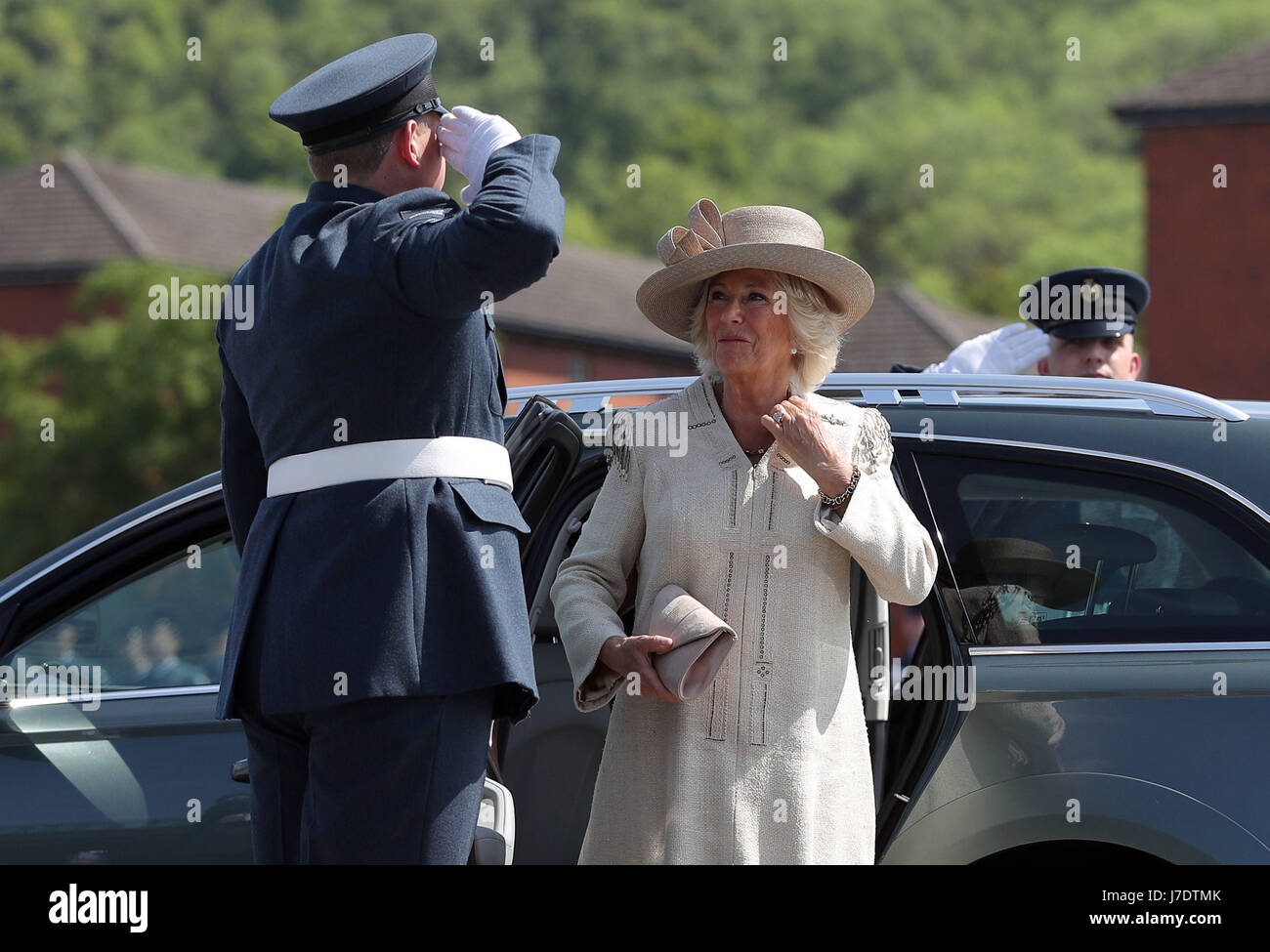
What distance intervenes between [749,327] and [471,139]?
29.2 inches

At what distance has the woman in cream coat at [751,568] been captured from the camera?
317cm

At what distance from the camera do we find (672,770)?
10.6 ft

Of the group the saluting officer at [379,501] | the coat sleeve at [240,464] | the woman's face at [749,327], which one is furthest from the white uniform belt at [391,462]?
the woman's face at [749,327]

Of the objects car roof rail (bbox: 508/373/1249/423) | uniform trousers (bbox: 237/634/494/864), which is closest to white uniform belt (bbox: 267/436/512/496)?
uniform trousers (bbox: 237/634/494/864)

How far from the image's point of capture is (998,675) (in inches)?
140

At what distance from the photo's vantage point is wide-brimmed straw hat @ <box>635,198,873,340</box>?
330 centimetres

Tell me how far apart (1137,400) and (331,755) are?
2056 millimetres

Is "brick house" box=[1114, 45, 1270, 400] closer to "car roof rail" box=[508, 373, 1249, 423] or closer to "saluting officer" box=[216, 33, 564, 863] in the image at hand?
"car roof rail" box=[508, 373, 1249, 423]

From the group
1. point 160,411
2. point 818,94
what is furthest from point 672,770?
point 818,94

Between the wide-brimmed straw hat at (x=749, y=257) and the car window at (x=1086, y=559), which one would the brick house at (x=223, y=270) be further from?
the wide-brimmed straw hat at (x=749, y=257)

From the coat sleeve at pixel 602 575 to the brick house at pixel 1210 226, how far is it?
27877mm

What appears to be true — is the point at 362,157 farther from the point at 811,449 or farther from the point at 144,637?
the point at 144,637

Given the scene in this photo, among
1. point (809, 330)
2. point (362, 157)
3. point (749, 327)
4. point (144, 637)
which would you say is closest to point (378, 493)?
point (362, 157)
